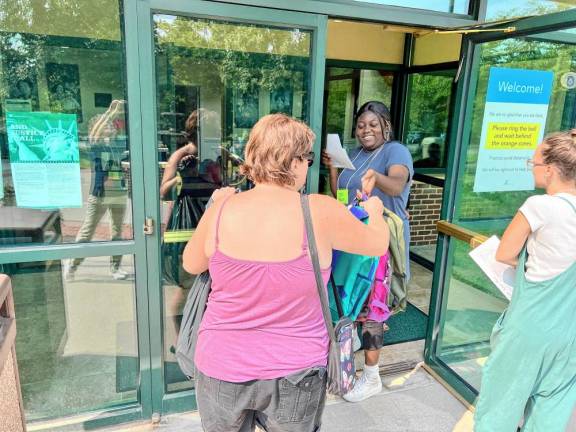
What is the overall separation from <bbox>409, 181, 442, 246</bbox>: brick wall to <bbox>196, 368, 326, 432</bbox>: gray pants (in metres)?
4.30

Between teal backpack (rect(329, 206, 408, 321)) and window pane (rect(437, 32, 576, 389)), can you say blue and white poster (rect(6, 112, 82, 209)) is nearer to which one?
teal backpack (rect(329, 206, 408, 321))

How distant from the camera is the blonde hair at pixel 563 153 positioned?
5.94 ft

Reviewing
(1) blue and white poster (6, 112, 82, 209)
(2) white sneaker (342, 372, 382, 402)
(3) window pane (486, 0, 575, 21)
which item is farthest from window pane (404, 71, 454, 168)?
(1) blue and white poster (6, 112, 82, 209)

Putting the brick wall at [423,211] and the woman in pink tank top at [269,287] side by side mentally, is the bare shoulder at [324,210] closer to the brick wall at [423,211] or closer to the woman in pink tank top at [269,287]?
the woman in pink tank top at [269,287]

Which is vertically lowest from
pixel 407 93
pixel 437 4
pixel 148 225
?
pixel 148 225

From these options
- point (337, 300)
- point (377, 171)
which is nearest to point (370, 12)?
point (377, 171)

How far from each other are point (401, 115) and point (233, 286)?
14.7ft

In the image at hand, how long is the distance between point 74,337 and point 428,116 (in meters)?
4.38

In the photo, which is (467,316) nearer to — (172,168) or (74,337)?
(172,168)

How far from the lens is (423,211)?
570cm

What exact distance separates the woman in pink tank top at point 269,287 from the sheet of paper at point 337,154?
3.38 feet

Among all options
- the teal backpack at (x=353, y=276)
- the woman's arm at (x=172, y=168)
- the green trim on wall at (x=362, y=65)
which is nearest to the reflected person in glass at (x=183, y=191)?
the woman's arm at (x=172, y=168)

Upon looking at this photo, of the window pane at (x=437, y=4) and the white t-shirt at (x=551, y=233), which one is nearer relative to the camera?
the white t-shirt at (x=551, y=233)

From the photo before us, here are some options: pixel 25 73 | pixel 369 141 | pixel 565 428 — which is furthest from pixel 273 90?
pixel 565 428
